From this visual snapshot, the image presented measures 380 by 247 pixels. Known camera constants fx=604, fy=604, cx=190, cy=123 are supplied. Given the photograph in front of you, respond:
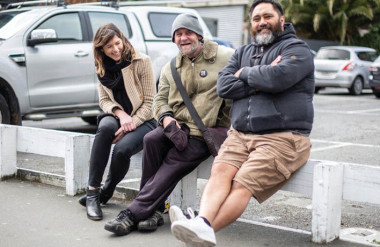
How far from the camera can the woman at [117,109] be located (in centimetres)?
513

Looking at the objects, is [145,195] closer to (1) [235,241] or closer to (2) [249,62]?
(1) [235,241]

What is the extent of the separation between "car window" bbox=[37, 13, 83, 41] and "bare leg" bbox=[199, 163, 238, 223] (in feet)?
18.5

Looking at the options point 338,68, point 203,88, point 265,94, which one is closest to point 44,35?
point 203,88

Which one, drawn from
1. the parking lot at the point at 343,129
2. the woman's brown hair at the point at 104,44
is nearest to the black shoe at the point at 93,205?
the woman's brown hair at the point at 104,44

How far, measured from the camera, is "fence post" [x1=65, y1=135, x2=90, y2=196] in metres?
5.71

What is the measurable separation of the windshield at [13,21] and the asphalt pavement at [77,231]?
3763 millimetres

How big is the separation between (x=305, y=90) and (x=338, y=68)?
16821 millimetres

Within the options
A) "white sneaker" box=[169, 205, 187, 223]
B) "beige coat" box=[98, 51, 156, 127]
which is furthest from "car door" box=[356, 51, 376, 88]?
"white sneaker" box=[169, 205, 187, 223]

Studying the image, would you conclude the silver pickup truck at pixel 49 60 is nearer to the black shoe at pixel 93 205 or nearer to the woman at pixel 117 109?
the woman at pixel 117 109

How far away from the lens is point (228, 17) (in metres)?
31.6

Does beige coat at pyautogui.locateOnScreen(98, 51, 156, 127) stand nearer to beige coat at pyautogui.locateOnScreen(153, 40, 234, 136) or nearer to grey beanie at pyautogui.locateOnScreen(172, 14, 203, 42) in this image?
beige coat at pyautogui.locateOnScreen(153, 40, 234, 136)

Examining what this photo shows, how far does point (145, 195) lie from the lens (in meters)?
4.67

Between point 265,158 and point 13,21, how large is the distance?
19.6 ft

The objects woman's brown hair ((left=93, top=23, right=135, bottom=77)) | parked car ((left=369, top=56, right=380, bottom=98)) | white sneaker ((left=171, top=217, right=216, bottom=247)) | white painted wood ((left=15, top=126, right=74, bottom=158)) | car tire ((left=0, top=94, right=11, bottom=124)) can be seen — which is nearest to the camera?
white sneaker ((left=171, top=217, right=216, bottom=247))
